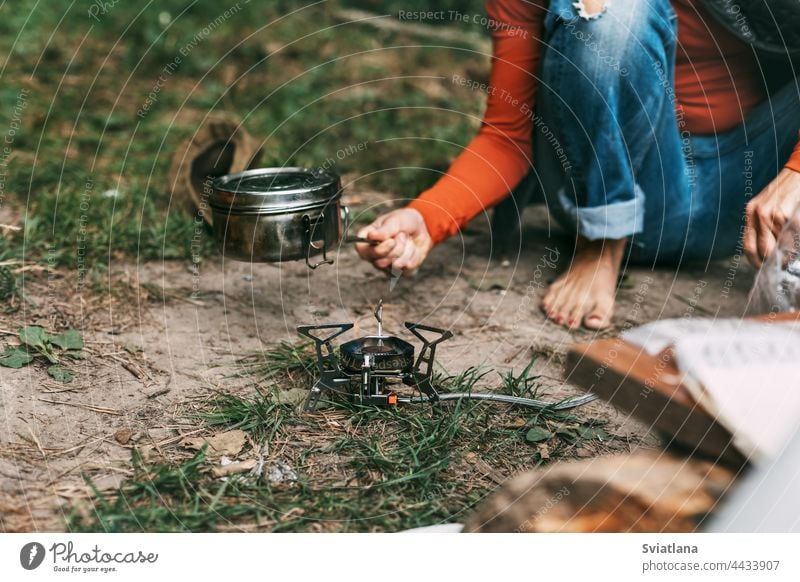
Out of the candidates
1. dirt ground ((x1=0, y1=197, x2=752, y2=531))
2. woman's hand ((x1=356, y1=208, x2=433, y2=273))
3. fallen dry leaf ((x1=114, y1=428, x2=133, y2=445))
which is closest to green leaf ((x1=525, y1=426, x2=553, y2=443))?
dirt ground ((x1=0, y1=197, x2=752, y2=531))

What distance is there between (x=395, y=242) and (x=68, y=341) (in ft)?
2.05

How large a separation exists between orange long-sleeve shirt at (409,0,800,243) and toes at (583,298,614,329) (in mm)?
315

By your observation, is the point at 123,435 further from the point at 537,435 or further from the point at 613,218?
the point at 613,218

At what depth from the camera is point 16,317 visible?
5.41ft

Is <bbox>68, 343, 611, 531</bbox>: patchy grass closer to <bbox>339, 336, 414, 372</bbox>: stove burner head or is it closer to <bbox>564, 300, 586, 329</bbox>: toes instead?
<bbox>339, 336, 414, 372</bbox>: stove burner head

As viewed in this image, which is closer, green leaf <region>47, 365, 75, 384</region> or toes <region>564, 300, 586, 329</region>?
green leaf <region>47, 365, 75, 384</region>

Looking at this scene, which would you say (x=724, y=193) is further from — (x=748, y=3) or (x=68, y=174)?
(x=68, y=174)

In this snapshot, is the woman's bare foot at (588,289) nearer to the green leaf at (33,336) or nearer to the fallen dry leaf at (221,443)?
the fallen dry leaf at (221,443)

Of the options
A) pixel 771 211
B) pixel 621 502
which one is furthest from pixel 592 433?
pixel 771 211

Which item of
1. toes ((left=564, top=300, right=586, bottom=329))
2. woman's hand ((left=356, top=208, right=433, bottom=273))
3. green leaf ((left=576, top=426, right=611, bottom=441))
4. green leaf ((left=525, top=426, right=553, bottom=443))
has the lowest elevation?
green leaf ((left=525, top=426, right=553, bottom=443))

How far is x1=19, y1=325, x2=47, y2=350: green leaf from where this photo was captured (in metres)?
1.55

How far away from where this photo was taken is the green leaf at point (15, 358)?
1486 mm

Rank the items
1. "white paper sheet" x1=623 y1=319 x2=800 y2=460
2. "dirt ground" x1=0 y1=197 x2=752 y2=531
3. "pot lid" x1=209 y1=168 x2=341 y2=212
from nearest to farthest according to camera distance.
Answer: "white paper sheet" x1=623 y1=319 x2=800 y2=460, "dirt ground" x1=0 y1=197 x2=752 y2=531, "pot lid" x1=209 y1=168 x2=341 y2=212
